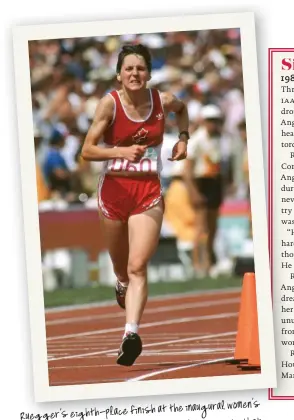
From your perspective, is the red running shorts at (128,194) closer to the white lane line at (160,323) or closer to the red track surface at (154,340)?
the red track surface at (154,340)

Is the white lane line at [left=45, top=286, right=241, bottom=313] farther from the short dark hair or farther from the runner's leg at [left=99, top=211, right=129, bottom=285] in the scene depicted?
the short dark hair

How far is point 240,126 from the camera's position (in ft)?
31.3

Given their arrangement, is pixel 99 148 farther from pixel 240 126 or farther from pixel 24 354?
pixel 240 126

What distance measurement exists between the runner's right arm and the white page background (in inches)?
16.9

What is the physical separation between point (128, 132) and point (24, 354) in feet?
4.28

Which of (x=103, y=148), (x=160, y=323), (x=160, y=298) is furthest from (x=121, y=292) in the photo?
(x=160, y=298)

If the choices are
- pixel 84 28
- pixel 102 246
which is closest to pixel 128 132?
pixel 84 28

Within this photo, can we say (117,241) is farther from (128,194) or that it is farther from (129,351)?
(129,351)

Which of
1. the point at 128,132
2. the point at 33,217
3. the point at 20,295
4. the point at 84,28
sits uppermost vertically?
the point at 84,28

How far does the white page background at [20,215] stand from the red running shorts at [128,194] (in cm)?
57

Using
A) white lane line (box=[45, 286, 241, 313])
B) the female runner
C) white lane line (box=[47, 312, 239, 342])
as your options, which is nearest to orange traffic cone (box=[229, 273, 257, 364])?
the female runner

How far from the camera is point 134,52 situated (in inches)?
263

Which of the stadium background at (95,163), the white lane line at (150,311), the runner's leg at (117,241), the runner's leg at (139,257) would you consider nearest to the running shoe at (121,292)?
the runner's leg at (117,241)

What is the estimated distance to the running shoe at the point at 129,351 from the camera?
6758 mm
